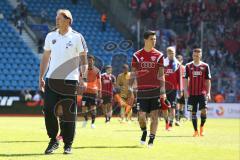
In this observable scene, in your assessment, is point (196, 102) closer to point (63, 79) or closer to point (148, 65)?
point (148, 65)

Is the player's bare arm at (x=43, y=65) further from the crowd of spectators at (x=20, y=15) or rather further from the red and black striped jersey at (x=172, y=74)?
the crowd of spectators at (x=20, y=15)

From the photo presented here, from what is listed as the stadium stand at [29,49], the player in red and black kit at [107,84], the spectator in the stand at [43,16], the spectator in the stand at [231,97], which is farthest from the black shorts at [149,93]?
the spectator in the stand at [43,16]

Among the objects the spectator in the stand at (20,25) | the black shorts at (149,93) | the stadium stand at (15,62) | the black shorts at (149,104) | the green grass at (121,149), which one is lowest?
the green grass at (121,149)

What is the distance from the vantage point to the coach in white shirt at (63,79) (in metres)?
11.5

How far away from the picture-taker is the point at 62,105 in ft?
38.2

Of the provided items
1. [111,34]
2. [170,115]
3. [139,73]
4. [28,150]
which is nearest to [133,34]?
[111,34]

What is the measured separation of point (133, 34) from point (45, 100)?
2936cm

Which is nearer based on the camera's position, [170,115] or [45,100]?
[45,100]

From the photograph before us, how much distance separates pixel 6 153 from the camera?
1149 cm

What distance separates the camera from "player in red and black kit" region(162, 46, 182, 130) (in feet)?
70.4

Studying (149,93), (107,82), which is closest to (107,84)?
(107,82)

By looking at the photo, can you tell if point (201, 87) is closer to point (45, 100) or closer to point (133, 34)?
point (45, 100)

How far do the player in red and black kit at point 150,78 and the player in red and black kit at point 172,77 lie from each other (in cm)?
697

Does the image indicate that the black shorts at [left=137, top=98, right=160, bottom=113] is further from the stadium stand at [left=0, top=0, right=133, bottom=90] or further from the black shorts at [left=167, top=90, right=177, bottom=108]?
the stadium stand at [left=0, top=0, right=133, bottom=90]
